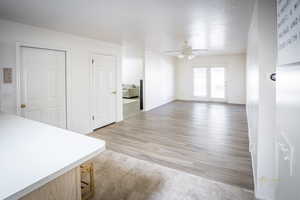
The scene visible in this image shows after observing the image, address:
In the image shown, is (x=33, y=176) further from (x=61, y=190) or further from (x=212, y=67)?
(x=212, y=67)

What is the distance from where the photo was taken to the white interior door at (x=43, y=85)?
309 centimetres

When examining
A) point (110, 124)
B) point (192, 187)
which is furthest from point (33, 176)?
point (110, 124)

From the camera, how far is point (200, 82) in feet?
29.6

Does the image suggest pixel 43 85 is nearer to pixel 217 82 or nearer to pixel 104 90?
pixel 104 90

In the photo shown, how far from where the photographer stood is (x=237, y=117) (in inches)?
221

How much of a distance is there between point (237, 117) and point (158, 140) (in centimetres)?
328

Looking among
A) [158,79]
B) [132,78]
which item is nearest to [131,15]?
[158,79]

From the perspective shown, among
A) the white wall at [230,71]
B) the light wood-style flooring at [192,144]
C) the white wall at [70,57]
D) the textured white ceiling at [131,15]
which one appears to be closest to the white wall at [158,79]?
the white wall at [230,71]

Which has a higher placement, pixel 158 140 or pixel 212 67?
pixel 212 67

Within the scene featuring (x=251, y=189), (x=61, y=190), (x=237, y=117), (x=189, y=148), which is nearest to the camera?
(x=61, y=190)

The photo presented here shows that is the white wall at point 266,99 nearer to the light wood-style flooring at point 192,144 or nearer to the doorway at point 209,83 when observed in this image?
the light wood-style flooring at point 192,144

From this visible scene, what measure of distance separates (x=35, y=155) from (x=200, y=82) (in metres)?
8.64

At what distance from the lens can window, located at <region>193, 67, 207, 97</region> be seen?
8867mm

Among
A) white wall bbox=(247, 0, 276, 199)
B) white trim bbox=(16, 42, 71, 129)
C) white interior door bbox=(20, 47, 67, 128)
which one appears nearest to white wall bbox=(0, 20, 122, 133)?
white trim bbox=(16, 42, 71, 129)
